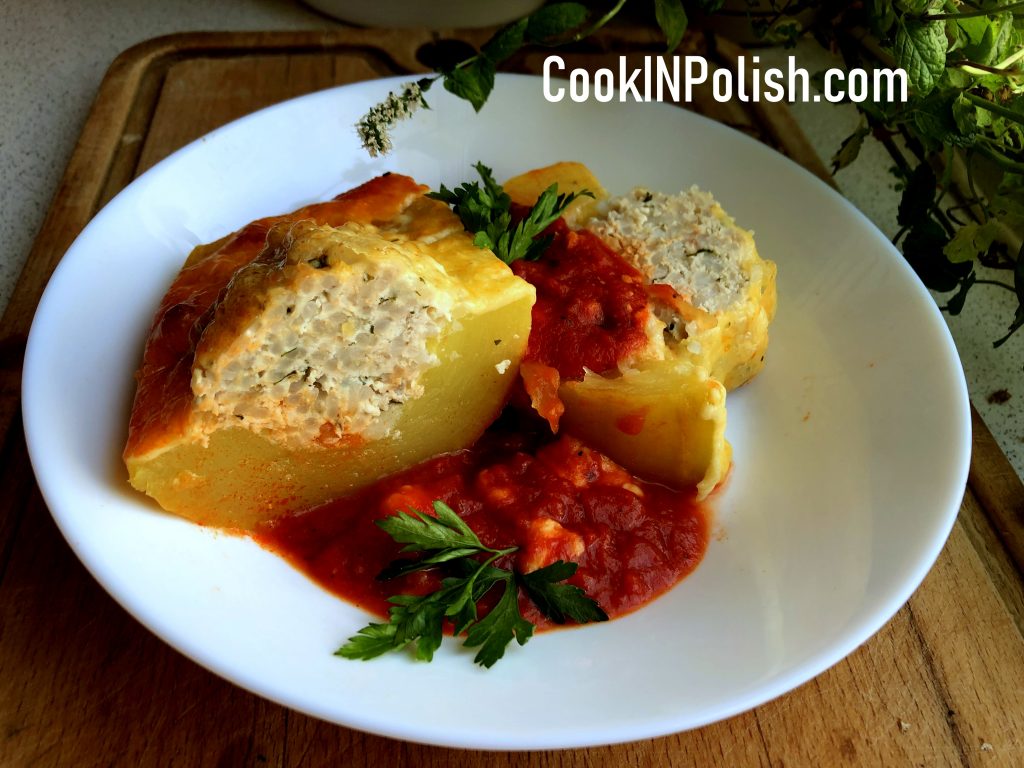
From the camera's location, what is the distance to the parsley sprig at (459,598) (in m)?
2.11

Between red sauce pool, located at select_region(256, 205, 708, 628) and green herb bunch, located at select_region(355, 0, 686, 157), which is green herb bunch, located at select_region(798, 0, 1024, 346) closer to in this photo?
green herb bunch, located at select_region(355, 0, 686, 157)

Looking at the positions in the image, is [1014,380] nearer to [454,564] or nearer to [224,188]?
[454,564]

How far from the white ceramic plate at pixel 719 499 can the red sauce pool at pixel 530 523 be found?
7 centimetres

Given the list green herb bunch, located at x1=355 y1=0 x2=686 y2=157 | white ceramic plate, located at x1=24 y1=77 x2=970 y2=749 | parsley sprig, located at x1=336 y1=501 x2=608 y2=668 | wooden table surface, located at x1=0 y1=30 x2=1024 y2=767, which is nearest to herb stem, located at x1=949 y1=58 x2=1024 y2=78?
white ceramic plate, located at x1=24 y1=77 x2=970 y2=749

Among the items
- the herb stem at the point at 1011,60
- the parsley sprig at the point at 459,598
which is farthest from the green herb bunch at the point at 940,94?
the parsley sprig at the point at 459,598

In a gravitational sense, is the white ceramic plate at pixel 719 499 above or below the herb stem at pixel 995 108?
below

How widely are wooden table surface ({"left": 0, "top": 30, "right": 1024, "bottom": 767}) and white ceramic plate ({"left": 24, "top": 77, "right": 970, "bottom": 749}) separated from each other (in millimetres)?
241

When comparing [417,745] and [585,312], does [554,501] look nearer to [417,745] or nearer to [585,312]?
[585,312]

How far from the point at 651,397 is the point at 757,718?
0.85m

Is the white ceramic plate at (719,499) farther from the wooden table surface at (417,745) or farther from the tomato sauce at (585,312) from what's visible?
the tomato sauce at (585,312)

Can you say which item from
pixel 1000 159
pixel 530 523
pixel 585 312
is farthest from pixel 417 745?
pixel 1000 159

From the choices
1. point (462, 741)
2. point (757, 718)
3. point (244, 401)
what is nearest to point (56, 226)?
point (244, 401)

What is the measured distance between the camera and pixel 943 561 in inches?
106

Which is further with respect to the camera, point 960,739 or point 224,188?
point 224,188
